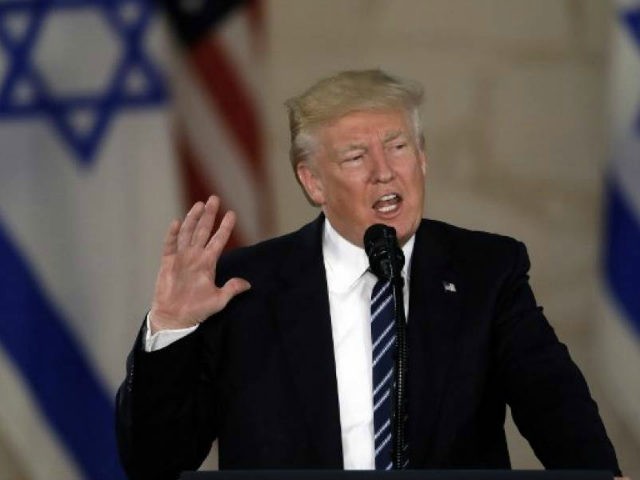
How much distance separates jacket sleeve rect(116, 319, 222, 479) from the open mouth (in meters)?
0.33

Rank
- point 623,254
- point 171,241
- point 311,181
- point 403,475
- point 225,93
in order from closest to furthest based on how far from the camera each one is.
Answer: point 403,475 → point 171,241 → point 311,181 → point 623,254 → point 225,93

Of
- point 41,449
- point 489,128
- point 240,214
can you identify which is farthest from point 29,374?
point 489,128

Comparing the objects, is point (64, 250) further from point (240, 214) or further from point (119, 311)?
point (240, 214)

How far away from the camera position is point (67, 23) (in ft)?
11.9

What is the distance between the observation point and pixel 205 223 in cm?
219

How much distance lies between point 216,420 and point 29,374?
144 cm

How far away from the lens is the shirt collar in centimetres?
235

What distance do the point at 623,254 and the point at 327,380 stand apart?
1.53 m

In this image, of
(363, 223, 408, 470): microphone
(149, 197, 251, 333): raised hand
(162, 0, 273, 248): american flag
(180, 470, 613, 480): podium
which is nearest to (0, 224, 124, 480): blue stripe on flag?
(162, 0, 273, 248): american flag

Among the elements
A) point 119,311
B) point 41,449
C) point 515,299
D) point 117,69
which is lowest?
point 41,449

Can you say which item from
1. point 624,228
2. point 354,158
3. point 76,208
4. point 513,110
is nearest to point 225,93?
point 76,208

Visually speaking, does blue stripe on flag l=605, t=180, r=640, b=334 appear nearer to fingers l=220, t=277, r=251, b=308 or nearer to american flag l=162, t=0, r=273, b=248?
american flag l=162, t=0, r=273, b=248

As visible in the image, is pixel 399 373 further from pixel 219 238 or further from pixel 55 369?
pixel 55 369

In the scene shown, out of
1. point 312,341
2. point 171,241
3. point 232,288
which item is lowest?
point 312,341
